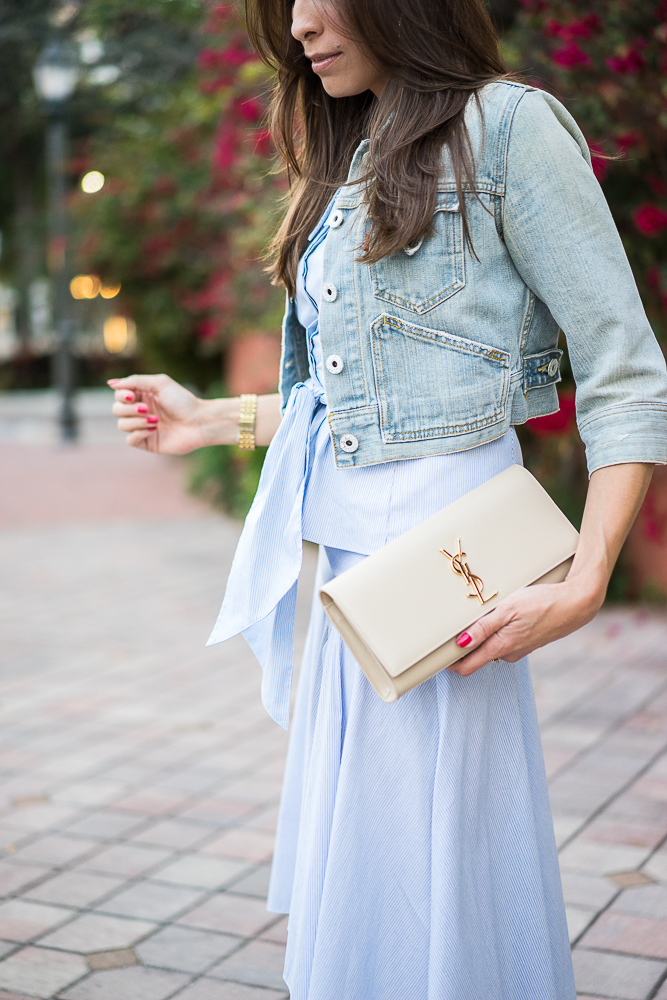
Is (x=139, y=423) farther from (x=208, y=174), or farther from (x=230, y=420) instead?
(x=208, y=174)

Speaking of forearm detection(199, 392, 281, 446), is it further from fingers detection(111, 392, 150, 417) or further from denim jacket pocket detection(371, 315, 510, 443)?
denim jacket pocket detection(371, 315, 510, 443)

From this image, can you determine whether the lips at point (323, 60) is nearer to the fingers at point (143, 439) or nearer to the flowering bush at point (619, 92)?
the fingers at point (143, 439)

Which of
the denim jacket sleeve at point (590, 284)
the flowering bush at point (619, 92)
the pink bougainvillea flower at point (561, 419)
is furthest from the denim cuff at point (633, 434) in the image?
the pink bougainvillea flower at point (561, 419)

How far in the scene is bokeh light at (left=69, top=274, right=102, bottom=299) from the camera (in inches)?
515

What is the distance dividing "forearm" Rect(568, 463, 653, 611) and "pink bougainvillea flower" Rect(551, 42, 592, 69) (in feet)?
11.6

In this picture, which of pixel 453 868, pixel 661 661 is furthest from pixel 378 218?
pixel 661 661

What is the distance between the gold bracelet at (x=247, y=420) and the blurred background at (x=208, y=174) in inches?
17.9

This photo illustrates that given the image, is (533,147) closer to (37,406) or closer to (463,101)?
(463,101)

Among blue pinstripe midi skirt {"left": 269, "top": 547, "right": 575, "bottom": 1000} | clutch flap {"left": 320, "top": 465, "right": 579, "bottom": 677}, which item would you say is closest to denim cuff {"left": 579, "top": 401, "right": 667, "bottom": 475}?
clutch flap {"left": 320, "top": 465, "right": 579, "bottom": 677}

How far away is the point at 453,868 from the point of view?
147cm

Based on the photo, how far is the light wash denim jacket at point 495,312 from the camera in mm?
1382

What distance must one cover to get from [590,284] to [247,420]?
30.1 inches

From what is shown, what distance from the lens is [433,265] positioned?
1.44 m

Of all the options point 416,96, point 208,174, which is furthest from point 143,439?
point 208,174
